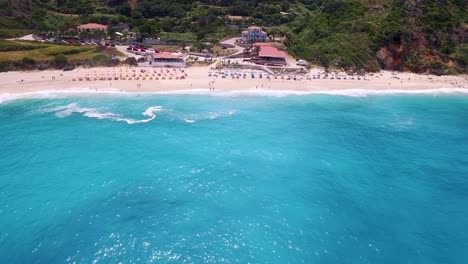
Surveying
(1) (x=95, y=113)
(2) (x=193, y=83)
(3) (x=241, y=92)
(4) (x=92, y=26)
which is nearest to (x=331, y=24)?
(3) (x=241, y=92)

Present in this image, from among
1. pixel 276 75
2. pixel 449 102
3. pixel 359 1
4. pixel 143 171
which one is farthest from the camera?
pixel 359 1

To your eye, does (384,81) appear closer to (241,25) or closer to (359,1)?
(359,1)

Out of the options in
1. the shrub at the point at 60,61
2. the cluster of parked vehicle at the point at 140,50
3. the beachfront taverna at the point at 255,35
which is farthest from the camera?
the beachfront taverna at the point at 255,35

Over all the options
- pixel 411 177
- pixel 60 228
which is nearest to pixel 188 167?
pixel 60 228

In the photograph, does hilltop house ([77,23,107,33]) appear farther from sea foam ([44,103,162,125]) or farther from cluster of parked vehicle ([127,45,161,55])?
sea foam ([44,103,162,125])

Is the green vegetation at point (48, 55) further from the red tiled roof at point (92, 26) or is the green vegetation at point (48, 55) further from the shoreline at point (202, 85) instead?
the red tiled roof at point (92, 26)

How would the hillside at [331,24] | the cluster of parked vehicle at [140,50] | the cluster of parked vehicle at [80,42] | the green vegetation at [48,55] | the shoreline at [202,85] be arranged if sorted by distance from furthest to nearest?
the cluster of parked vehicle at [80,42] → the cluster of parked vehicle at [140,50] → the hillside at [331,24] → the green vegetation at [48,55] → the shoreline at [202,85]

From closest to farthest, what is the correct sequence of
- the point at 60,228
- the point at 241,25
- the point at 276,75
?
1. the point at 60,228
2. the point at 276,75
3. the point at 241,25

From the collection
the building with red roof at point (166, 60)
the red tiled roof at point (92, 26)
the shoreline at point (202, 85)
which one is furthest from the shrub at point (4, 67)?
the red tiled roof at point (92, 26)
